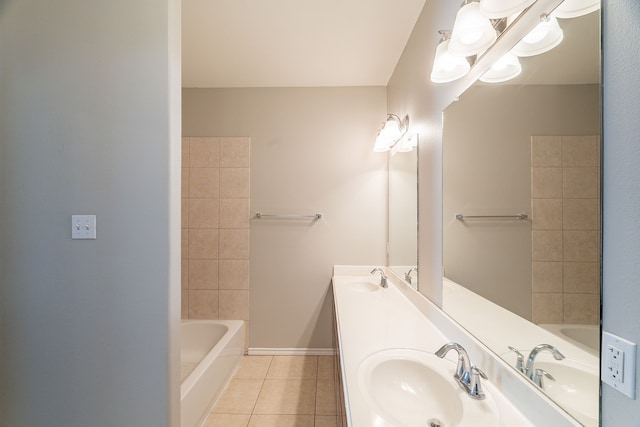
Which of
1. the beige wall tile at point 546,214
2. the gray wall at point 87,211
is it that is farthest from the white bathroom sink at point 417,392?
the gray wall at point 87,211

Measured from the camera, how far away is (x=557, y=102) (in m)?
0.67

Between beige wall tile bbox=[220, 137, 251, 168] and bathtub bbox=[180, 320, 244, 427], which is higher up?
beige wall tile bbox=[220, 137, 251, 168]

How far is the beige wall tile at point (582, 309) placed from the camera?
55 cm

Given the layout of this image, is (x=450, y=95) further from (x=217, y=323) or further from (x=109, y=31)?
(x=217, y=323)

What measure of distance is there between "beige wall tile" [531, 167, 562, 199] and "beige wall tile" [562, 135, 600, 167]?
0.14 feet

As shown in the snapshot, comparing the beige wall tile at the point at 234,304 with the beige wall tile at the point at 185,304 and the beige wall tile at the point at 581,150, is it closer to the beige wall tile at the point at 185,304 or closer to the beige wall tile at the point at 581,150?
the beige wall tile at the point at 185,304

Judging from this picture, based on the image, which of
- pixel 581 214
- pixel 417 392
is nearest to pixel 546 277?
pixel 581 214

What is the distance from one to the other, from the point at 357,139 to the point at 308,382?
7.06 ft

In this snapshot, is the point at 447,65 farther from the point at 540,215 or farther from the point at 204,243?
the point at 204,243

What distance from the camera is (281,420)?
1622 millimetres

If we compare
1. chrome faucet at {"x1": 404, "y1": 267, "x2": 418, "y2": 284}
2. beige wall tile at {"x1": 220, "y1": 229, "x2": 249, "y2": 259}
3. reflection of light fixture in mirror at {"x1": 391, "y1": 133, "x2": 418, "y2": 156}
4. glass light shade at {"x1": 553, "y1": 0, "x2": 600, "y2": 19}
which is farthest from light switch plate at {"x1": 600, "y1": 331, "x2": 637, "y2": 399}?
beige wall tile at {"x1": 220, "y1": 229, "x2": 249, "y2": 259}

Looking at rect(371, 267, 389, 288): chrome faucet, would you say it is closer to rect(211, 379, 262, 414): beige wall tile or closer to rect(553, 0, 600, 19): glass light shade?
rect(211, 379, 262, 414): beige wall tile

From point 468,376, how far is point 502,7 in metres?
1.14

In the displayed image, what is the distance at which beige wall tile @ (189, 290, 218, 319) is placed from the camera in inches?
94.5
